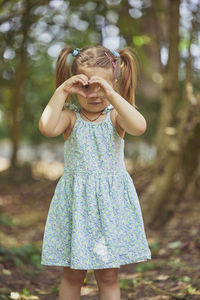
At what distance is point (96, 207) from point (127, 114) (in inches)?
20.5

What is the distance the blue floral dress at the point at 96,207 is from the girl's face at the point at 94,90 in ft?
0.23

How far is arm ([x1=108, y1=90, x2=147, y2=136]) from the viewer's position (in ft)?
7.77

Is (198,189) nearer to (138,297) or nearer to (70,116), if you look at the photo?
(138,297)

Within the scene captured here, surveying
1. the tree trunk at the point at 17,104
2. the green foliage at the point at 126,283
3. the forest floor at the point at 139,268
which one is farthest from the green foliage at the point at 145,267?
the tree trunk at the point at 17,104

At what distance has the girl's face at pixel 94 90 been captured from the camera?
8.09ft

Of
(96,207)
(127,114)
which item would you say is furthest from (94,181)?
(127,114)

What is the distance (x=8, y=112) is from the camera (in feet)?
32.4

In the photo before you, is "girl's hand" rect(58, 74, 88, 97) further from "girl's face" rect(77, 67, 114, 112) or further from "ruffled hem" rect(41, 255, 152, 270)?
"ruffled hem" rect(41, 255, 152, 270)

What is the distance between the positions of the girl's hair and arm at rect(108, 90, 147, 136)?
17 cm

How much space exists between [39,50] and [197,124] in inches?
146

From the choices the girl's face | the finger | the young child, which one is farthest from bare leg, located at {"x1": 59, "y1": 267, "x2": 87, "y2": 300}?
the finger

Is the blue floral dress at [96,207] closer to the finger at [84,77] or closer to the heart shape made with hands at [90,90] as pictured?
the heart shape made with hands at [90,90]

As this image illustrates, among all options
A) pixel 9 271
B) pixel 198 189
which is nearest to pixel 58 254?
pixel 9 271

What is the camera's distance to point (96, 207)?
2.48m
